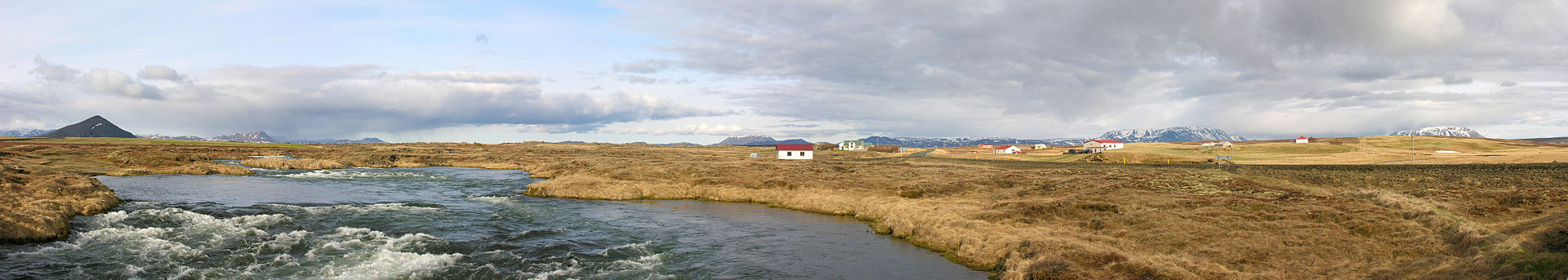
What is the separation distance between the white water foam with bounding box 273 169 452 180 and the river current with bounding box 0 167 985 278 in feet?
60.6

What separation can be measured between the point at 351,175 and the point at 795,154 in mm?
54809

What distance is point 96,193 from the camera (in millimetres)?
29188

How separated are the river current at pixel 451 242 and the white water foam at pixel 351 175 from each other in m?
18.5

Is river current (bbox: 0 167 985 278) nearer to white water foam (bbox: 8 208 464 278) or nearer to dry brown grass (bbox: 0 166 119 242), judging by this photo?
white water foam (bbox: 8 208 464 278)

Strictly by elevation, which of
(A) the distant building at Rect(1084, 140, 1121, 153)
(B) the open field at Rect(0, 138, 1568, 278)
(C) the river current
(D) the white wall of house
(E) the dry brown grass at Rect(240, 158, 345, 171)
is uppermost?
(A) the distant building at Rect(1084, 140, 1121, 153)

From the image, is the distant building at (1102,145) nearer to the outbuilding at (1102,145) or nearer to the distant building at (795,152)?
the outbuilding at (1102,145)

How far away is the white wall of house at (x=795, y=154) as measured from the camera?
314 ft

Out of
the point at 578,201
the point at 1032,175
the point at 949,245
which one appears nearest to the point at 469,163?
the point at 578,201

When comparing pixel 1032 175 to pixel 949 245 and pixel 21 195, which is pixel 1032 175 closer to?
pixel 949 245

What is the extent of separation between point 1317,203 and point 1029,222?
1131 centimetres

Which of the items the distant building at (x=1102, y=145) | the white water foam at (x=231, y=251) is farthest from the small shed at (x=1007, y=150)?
the white water foam at (x=231, y=251)

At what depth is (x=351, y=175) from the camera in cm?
5972

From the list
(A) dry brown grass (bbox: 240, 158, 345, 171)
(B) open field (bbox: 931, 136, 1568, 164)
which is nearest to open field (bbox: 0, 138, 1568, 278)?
(A) dry brown grass (bbox: 240, 158, 345, 171)

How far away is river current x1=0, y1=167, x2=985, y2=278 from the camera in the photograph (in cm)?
1947
